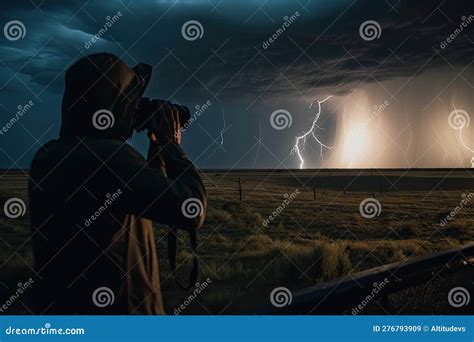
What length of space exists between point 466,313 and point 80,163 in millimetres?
2398

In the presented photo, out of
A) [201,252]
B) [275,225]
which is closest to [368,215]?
[275,225]

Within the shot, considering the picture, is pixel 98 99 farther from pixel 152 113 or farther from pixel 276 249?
pixel 276 249

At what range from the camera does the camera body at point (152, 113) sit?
5.59 ft

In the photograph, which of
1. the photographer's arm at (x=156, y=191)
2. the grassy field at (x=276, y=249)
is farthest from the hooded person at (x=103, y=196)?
the grassy field at (x=276, y=249)

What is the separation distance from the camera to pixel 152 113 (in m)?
1.72

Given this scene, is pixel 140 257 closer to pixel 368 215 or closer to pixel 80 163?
pixel 80 163

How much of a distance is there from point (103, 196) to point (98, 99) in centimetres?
42

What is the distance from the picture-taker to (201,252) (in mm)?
10438

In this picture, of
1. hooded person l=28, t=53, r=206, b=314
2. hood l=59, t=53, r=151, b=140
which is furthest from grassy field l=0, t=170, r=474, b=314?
hood l=59, t=53, r=151, b=140

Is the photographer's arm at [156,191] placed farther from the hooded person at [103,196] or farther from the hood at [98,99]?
the hood at [98,99]

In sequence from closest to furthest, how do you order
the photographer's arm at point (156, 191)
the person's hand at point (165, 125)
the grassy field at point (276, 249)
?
the photographer's arm at point (156, 191) → the person's hand at point (165, 125) → the grassy field at point (276, 249)

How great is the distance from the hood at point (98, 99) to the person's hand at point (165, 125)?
14 centimetres

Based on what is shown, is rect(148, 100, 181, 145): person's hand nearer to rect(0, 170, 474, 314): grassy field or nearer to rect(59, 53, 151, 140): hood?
rect(59, 53, 151, 140): hood

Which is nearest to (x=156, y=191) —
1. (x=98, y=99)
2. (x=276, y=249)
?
(x=98, y=99)
